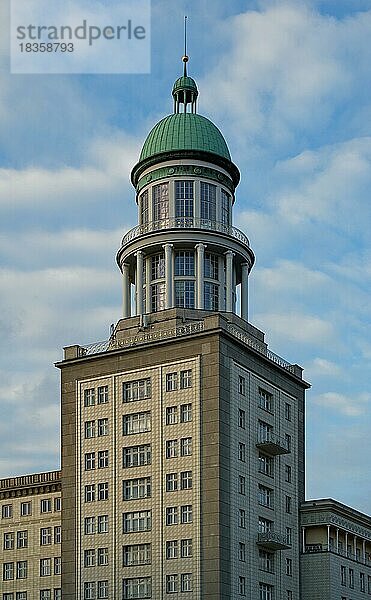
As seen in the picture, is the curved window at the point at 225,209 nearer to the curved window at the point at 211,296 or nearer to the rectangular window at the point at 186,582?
the curved window at the point at 211,296

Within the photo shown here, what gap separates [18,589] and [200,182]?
3583 cm

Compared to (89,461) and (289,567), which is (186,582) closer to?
(289,567)

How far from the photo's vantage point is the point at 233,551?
83625mm

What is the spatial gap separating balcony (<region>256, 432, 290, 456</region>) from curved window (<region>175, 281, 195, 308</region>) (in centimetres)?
1178

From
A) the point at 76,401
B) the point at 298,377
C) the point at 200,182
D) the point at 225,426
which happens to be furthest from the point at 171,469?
the point at 200,182

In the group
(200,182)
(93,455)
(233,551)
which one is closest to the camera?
(233,551)

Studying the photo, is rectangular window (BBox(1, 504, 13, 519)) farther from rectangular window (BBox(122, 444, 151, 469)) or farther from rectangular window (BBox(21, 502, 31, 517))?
rectangular window (BBox(122, 444, 151, 469))

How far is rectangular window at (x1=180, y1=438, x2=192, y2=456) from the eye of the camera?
85.4 meters

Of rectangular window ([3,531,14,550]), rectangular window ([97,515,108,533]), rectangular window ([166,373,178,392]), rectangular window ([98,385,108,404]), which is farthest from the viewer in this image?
rectangular window ([3,531,14,550])

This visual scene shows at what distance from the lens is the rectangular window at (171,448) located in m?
→ 86.0

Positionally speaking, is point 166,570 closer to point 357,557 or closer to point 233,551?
point 233,551

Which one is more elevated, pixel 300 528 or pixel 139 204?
pixel 139 204

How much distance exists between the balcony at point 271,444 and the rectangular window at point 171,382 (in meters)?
7.86

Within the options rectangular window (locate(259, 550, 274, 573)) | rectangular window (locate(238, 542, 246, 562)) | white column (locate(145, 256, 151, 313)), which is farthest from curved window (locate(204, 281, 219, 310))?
rectangular window (locate(259, 550, 274, 573))
